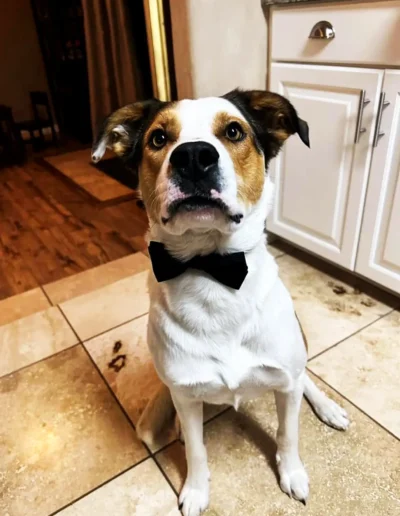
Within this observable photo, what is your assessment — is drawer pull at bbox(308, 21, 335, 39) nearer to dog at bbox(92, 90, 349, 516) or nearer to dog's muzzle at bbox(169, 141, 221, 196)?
dog at bbox(92, 90, 349, 516)

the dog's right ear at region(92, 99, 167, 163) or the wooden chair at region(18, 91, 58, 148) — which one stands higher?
the dog's right ear at region(92, 99, 167, 163)

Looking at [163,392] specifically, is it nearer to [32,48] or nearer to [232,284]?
[232,284]

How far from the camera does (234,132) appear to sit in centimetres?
87

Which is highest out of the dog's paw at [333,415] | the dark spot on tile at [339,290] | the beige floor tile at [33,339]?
the dog's paw at [333,415]

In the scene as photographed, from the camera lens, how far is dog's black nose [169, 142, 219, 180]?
74cm

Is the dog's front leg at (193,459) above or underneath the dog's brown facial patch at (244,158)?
underneath

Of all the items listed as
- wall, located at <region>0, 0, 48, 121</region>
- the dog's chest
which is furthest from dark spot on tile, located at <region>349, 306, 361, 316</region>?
wall, located at <region>0, 0, 48, 121</region>

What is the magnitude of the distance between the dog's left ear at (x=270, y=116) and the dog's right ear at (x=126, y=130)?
0.18 meters

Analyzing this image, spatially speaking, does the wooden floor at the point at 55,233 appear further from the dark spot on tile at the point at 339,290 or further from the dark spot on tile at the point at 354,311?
the dark spot on tile at the point at 354,311

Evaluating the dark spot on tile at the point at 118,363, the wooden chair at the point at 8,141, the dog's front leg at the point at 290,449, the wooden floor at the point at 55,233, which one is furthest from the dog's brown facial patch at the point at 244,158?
the wooden chair at the point at 8,141

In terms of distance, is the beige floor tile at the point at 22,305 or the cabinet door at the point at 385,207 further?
the beige floor tile at the point at 22,305

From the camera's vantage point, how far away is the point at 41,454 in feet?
4.12

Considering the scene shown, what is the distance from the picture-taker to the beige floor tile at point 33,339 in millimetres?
1612

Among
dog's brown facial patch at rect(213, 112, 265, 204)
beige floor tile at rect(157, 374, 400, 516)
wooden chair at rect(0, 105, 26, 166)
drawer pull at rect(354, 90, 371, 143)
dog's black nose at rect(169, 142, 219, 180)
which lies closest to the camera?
dog's black nose at rect(169, 142, 219, 180)
